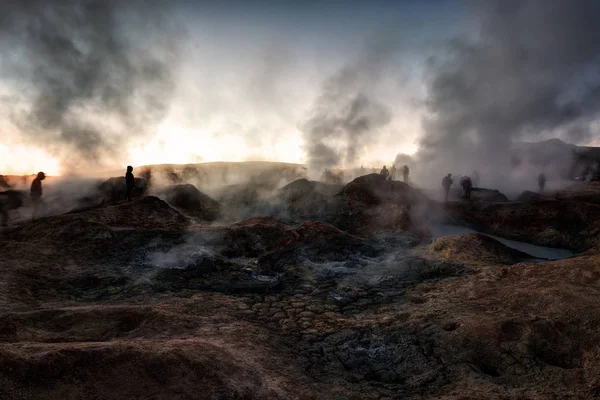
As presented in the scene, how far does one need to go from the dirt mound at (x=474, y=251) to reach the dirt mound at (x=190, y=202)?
38.7ft

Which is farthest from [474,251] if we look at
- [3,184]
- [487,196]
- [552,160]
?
[552,160]

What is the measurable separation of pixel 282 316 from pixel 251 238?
210 inches

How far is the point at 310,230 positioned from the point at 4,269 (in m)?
7.67

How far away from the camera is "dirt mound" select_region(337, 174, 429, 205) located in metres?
17.9

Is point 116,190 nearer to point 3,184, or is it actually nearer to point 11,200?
point 11,200

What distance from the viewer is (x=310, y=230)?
11656 mm

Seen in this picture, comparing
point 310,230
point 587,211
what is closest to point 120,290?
point 310,230

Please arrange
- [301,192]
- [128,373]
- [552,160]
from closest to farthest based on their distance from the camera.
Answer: [128,373] → [301,192] → [552,160]

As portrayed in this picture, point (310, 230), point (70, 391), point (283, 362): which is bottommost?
point (283, 362)

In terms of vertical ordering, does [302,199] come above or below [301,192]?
below

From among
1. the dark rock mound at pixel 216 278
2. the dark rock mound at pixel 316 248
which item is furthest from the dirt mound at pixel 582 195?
the dark rock mound at pixel 216 278

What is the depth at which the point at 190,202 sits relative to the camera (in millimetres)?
19609

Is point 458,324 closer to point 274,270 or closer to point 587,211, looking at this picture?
point 274,270

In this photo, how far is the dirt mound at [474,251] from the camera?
9719 millimetres
